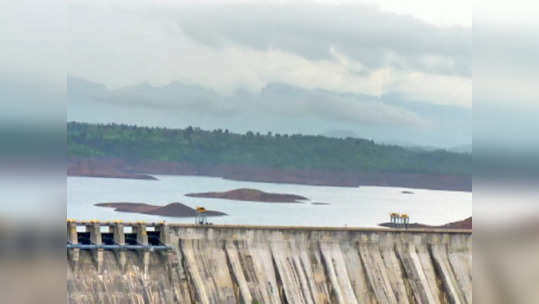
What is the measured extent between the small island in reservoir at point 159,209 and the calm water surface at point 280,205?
575mm

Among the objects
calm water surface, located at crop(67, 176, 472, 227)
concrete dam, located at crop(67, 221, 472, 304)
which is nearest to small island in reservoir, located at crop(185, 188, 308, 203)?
calm water surface, located at crop(67, 176, 472, 227)

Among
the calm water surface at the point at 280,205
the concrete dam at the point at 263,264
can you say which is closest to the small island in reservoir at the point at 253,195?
the calm water surface at the point at 280,205

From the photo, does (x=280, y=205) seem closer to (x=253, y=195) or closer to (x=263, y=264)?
(x=253, y=195)

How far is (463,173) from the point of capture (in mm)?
88625

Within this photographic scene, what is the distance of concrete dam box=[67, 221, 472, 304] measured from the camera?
2871 cm

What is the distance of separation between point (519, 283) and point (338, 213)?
8888 centimetres

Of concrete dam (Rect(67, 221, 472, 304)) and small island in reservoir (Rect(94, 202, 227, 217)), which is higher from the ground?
concrete dam (Rect(67, 221, 472, 304))

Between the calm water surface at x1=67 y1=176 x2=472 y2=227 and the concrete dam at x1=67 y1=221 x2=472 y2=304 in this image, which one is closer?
the concrete dam at x1=67 y1=221 x2=472 y2=304

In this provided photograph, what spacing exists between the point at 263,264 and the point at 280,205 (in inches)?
2302

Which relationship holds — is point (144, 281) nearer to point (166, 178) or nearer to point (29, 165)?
point (29, 165)

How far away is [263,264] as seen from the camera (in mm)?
30891

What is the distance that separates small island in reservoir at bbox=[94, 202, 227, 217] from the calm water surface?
58cm

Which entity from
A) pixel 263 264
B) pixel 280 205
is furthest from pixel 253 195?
pixel 263 264

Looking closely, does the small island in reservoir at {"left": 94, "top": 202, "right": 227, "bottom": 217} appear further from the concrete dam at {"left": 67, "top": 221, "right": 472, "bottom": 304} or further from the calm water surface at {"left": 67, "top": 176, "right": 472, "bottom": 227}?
the concrete dam at {"left": 67, "top": 221, "right": 472, "bottom": 304}
